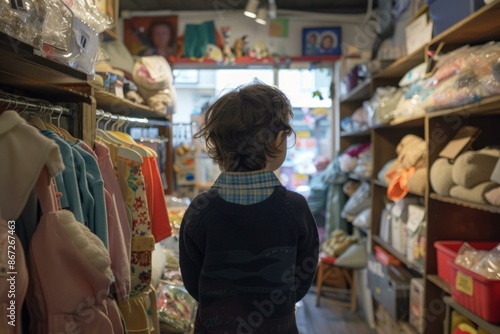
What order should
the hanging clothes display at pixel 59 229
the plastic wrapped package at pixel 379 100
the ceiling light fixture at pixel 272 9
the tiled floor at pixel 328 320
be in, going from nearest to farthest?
the hanging clothes display at pixel 59 229 → the plastic wrapped package at pixel 379 100 → the tiled floor at pixel 328 320 → the ceiling light fixture at pixel 272 9

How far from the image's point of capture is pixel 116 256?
4.14 ft

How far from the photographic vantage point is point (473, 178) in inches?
62.7

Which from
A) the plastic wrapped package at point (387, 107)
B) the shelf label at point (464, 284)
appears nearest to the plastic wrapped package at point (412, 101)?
the plastic wrapped package at point (387, 107)

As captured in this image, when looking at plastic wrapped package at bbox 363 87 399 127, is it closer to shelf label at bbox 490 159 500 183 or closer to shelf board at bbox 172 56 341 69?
shelf label at bbox 490 159 500 183

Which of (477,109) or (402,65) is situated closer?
(477,109)

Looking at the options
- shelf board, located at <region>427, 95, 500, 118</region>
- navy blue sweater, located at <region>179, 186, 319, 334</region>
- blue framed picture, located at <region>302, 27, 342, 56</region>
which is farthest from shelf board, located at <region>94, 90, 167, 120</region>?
blue framed picture, located at <region>302, 27, 342, 56</region>

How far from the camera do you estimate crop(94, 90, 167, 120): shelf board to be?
5.79 feet

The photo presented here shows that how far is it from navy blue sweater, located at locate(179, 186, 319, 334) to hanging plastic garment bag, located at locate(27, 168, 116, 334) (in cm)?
29

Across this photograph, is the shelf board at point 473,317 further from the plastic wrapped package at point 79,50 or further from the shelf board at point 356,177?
the plastic wrapped package at point 79,50

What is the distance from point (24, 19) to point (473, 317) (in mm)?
1798

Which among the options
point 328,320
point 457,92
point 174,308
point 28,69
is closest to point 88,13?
point 28,69

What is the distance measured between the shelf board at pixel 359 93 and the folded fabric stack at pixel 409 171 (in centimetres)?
81

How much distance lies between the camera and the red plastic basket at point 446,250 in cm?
178

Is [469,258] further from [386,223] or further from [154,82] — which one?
[154,82]
